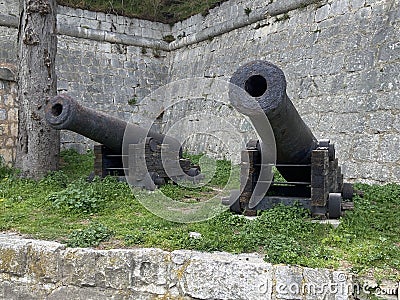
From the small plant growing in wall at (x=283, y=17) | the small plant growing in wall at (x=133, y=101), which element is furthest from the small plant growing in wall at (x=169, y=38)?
the small plant growing in wall at (x=283, y=17)

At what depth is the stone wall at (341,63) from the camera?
784 centimetres

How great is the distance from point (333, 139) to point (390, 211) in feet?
11.1

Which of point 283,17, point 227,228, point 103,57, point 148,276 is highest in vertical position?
point 103,57

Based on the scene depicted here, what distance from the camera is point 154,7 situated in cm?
1437

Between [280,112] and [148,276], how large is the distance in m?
1.84

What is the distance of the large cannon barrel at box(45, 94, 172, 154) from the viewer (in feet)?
20.7

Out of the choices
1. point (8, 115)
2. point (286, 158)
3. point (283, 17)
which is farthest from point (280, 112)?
point (8, 115)

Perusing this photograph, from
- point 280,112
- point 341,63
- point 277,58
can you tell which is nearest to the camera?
point 280,112

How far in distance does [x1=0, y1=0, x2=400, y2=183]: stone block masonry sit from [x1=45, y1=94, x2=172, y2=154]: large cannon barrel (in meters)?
3.47

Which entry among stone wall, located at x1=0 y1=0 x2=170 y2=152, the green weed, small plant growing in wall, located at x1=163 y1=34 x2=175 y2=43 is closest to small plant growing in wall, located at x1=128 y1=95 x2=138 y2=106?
stone wall, located at x1=0 y1=0 x2=170 y2=152

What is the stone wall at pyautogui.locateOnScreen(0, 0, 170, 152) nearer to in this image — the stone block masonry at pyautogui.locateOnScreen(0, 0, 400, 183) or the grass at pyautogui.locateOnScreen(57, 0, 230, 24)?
the stone block masonry at pyautogui.locateOnScreen(0, 0, 400, 183)

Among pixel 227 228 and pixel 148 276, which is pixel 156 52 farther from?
pixel 148 276

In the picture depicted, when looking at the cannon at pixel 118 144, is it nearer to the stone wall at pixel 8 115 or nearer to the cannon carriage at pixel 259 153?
the cannon carriage at pixel 259 153

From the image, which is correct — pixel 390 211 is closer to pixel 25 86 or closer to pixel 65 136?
pixel 25 86
